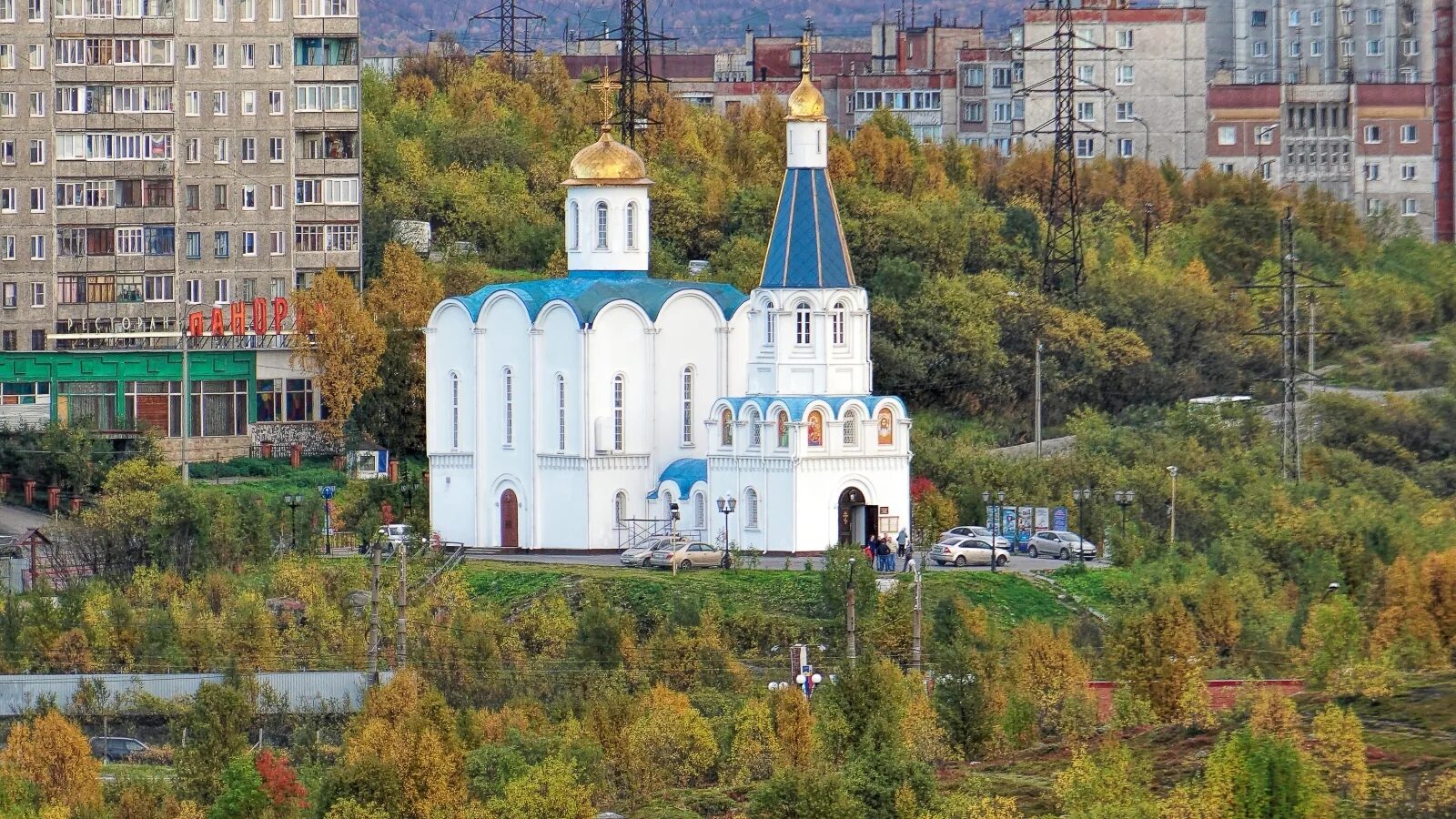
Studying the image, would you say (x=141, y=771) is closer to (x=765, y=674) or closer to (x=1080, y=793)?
(x=765, y=674)

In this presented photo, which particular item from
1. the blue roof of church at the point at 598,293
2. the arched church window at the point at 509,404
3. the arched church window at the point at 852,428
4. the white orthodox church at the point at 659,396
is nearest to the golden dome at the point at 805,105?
the white orthodox church at the point at 659,396

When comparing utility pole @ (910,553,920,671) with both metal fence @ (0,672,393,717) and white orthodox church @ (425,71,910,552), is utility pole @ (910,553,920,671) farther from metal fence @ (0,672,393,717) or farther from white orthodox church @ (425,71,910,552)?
metal fence @ (0,672,393,717)

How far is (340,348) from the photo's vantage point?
238 feet

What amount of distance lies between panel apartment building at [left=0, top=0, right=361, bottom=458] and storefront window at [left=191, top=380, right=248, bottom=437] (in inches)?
105

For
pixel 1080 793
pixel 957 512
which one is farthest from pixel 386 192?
pixel 1080 793

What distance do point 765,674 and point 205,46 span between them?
98.1ft

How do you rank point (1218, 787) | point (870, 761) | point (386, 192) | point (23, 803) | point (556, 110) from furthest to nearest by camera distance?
point (556, 110), point (386, 192), point (23, 803), point (870, 761), point (1218, 787)

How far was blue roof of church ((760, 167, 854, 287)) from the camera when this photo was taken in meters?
60.1

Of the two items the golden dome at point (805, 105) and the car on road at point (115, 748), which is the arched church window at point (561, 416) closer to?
the golden dome at point (805, 105)

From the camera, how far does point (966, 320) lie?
75.0 m

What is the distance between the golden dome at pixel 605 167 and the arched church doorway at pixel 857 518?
713 centimetres

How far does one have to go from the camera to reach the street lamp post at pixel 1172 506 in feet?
204

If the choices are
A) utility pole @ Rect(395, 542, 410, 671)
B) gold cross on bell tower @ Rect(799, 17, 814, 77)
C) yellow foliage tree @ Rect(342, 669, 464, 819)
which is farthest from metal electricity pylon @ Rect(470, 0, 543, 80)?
yellow foliage tree @ Rect(342, 669, 464, 819)

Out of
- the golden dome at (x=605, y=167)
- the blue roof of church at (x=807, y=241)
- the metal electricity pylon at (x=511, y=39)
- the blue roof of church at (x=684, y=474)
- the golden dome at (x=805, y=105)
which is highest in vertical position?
the metal electricity pylon at (x=511, y=39)
